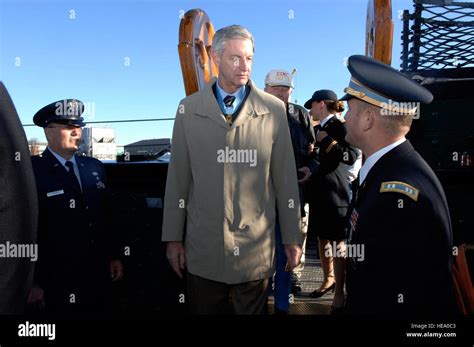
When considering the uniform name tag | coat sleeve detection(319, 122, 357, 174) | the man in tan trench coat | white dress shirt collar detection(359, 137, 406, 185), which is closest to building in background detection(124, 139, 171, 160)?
the uniform name tag

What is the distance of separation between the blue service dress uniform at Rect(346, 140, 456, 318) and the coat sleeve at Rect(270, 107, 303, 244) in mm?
670

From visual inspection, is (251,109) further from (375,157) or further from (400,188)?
(400,188)

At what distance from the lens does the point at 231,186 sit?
6.45ft

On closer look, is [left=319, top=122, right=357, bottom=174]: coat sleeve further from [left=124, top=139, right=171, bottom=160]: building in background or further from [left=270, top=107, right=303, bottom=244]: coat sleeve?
[left=124, top=139, right=171, bottom=160]: building in background

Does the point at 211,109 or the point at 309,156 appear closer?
the point at 211,109

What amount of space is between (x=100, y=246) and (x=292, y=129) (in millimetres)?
1730

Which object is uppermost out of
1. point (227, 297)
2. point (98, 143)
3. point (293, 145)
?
point (98, 143)

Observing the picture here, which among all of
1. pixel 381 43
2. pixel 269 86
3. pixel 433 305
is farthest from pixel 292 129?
pixel 433 305

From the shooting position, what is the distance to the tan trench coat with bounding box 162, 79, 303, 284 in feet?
6.45

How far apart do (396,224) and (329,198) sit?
2104 mm

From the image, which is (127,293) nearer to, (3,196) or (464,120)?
(3,196)

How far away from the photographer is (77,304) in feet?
7.96

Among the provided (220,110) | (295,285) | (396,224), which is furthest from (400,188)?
(295,285)

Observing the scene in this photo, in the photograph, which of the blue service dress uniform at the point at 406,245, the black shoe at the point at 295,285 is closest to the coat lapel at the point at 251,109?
the blue service dress uniform at the point at 406,245
